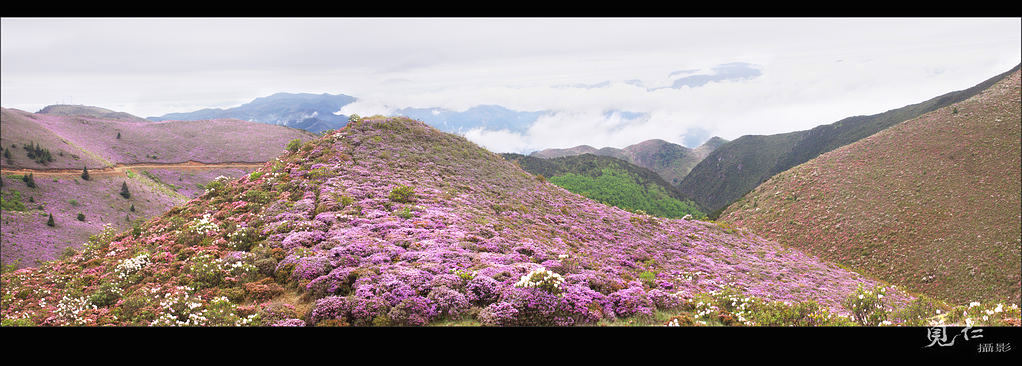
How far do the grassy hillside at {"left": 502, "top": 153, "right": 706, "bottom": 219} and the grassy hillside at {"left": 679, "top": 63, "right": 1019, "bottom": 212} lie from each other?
2310 cm

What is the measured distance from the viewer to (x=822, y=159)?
55.3 metres

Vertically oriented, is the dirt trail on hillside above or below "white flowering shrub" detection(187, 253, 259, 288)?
above

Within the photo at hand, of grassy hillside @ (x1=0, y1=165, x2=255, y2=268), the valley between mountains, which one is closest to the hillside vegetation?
grassy hillside @ (x1=0, y1=165, x2=255, y2=268)

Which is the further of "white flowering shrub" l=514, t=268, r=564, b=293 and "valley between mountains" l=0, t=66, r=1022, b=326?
"valley between mountains" l=0, t=66, r=1022, b=326

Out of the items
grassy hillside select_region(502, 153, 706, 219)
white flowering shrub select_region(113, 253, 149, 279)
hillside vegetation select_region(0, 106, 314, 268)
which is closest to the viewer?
white flowering shrub select_region(113, 253, 149, 279)

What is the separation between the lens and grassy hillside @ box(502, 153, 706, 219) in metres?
77.1

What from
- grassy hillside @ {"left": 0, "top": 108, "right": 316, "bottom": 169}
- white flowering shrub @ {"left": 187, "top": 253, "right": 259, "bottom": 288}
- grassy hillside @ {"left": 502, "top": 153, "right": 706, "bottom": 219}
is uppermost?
grassy hillside @ {"left": 0, "top": 108, "right": 316, "bottom": 169}

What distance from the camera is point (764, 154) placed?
498ft

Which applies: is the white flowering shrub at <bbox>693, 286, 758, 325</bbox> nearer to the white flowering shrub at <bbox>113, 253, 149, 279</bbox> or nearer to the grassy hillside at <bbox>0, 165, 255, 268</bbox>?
the white flowering shrub at <bbox>113, 253, 149, 279</bbox>

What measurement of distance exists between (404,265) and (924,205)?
150 feet

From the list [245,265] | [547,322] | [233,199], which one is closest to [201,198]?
[233,199]
